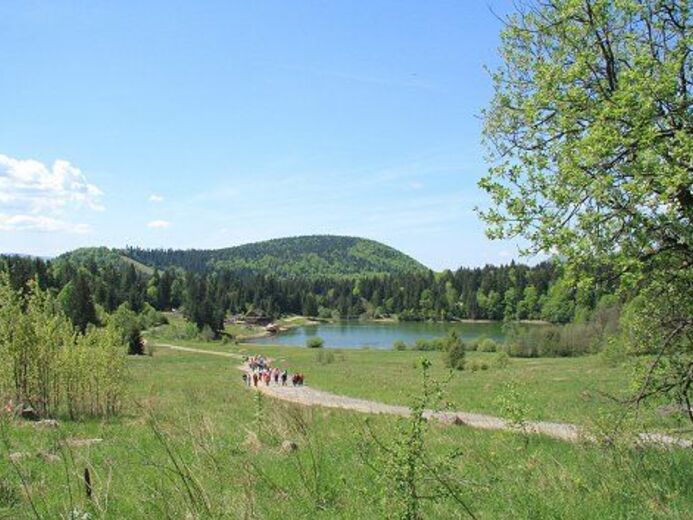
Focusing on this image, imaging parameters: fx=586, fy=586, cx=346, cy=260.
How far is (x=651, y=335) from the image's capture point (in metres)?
9.38

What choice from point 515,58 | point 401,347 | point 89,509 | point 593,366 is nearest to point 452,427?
point 515,58

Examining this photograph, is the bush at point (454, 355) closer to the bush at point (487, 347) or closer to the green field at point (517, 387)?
the green field at point (517, 387)

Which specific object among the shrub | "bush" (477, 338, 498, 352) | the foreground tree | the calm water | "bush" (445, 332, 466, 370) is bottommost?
the calm water

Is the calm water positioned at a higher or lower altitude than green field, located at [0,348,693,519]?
lower

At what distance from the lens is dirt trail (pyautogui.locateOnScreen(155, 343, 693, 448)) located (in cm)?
1241

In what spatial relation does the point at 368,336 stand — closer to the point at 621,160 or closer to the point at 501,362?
the point at 501,362

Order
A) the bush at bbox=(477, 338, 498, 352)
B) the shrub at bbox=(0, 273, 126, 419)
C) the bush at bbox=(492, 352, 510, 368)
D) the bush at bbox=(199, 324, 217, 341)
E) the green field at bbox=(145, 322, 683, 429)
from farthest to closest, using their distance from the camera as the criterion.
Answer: the bush at bbox=(199, 324, 217, 341)
the bush at bbox=(477, 338, 498, 352)
the bush at bbox=(492, 352, 510, 368)
the shrub at bbox=(0, 273, 126, 419)
the green field at bbox=(145, 322, 683, 429)

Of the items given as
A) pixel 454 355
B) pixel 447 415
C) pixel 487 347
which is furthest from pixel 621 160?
pixel 487 347

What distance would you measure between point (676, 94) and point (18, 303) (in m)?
21.8

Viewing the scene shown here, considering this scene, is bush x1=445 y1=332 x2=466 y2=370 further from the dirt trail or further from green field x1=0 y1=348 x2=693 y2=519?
green field x1=0 y1=348 x2=693 y2=519

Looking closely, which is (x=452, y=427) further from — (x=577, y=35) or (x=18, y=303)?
(x=18, y=303)

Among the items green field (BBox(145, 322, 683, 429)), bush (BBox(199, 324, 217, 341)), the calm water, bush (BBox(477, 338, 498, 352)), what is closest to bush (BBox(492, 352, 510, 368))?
green field (BBox(145, 322, 683, 429))

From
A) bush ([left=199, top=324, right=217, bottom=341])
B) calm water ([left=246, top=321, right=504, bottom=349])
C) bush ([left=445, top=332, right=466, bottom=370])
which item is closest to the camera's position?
bush ([left=445, top=332, right=466, bottom=370])

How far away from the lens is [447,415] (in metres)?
24.5
